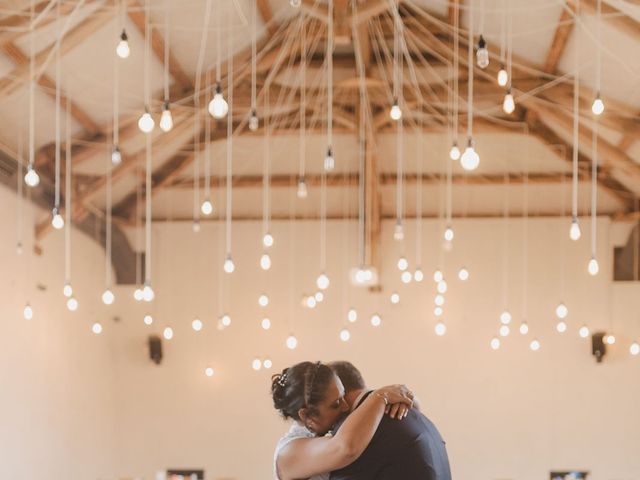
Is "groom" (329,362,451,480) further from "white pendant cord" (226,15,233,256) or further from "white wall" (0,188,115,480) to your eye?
"white wall" (0,188,115,480)

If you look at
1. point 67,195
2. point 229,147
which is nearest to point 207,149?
point 229,147

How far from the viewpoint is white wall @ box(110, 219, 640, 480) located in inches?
510

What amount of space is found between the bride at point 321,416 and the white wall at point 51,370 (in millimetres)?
8692

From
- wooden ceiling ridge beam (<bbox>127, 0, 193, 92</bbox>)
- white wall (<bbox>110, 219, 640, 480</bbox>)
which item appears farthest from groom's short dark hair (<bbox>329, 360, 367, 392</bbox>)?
white wall (<bbox>110, 219, 640, 480</bbox>)

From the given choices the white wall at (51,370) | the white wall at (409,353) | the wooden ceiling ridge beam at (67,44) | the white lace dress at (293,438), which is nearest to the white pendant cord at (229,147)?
the white wall at (409,353)

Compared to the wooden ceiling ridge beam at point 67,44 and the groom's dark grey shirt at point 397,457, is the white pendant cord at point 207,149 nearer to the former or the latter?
the wooden ceiling ridge beam at point 67,44

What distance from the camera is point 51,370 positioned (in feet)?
37.4

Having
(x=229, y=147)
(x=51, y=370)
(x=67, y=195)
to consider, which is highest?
(x=229, y=147)

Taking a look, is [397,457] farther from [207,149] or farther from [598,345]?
[598,345]

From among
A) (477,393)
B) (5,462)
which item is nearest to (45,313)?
(5,462)

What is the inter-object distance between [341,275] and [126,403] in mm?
3766

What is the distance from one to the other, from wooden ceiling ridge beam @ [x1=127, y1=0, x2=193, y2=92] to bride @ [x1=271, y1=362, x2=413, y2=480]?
6.85m

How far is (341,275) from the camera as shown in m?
13.6

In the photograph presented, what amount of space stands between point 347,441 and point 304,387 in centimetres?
17
